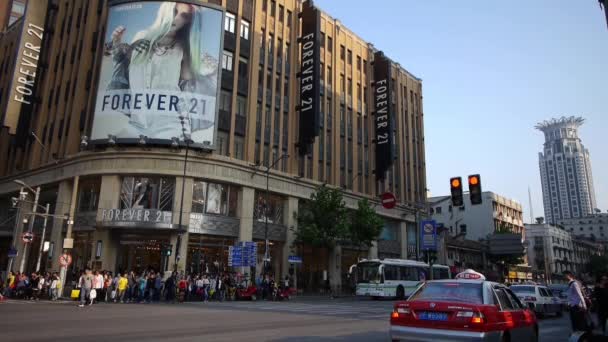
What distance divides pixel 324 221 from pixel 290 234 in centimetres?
343

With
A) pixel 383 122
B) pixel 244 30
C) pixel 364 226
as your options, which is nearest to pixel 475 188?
pixel 364 226

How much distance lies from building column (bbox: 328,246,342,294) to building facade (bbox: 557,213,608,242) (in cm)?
12845

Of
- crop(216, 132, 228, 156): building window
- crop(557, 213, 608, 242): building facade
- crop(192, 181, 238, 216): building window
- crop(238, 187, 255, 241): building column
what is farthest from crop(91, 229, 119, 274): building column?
crop(557, 213, 608, 242): building facade

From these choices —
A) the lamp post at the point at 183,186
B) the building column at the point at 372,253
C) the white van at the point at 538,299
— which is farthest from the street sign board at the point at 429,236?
the building column at the point at 372,253

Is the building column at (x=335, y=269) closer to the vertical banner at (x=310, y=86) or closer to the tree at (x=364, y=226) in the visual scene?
the tree at (x=364, y=226)

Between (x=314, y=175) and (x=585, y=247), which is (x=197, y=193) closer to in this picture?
(x=314, y=175)

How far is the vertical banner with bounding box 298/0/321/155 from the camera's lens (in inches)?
1657

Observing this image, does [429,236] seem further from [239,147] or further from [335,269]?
[335,269]

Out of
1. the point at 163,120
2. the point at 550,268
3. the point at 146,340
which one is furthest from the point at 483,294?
the point at 550,268

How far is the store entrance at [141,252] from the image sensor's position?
110 feet

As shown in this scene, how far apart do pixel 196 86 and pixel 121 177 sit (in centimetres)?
894

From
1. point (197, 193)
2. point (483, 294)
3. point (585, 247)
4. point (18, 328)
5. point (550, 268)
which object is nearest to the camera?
point (483, 294)

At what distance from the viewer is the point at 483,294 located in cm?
800

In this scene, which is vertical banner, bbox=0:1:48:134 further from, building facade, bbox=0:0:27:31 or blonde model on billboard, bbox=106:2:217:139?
building facade, bbox=0:0:27:31
